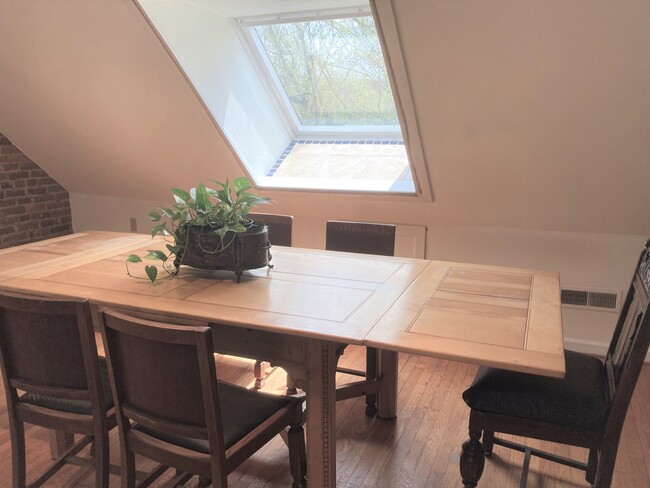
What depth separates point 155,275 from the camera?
1.91m

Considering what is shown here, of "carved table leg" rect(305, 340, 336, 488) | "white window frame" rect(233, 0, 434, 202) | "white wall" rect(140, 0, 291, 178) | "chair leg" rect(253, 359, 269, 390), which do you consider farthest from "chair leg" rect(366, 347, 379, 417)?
"white wall" rect(140, 0, 291, 178)

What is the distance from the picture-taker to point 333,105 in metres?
3.45

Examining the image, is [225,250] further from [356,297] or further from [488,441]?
[488,441]

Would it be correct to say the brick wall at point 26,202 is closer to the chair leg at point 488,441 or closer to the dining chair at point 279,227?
the dining chair at point 279,227

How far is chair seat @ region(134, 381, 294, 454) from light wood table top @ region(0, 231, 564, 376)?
0.97 ft

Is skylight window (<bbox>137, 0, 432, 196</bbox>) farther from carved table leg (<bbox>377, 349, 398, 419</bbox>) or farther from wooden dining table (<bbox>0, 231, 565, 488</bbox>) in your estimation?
carved table leg (<bbox>377, 349, 398, 419</bbox>)

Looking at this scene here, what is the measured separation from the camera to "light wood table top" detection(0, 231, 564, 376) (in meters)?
1.40

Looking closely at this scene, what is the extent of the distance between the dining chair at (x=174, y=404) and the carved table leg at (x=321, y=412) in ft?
0.45

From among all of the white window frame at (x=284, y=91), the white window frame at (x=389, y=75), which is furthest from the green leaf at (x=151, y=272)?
the white window frame at (x=284, y=91)

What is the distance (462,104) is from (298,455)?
1.70 metres

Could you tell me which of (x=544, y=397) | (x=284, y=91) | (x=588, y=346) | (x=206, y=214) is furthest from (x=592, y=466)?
(x=284, y=91)

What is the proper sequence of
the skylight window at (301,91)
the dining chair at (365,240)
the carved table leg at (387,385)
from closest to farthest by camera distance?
the carved table leg at (387,385) < the dining chair at (365,240) < the skylight window at (301,91)

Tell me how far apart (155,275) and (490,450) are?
1.52 m

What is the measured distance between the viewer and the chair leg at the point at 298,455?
5.95 feet
